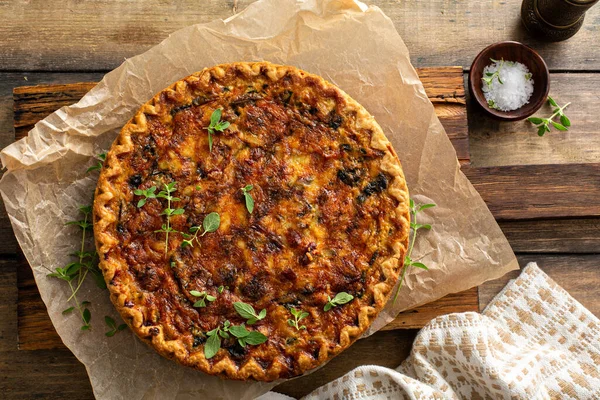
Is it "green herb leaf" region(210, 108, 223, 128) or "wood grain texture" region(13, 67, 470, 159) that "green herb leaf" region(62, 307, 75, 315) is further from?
"green herb leaf" region(210, 108, 223, 128)

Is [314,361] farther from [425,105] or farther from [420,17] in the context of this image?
[420,17]

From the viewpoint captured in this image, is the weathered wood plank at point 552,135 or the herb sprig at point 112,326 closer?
the herb sprig at point 112,326

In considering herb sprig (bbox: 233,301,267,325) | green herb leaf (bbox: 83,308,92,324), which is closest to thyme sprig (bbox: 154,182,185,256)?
herb sprig (bbox: 233,301,267,325)

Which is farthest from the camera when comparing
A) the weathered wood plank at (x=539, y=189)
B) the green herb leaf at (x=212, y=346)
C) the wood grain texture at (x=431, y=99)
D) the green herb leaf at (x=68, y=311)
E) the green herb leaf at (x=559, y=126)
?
the green herb leaf at (x=559, y=126)

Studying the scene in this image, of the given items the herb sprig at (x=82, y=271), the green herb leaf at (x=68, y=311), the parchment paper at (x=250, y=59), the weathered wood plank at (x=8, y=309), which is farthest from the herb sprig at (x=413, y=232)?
the weathered wood plank at (x=8, y=309)

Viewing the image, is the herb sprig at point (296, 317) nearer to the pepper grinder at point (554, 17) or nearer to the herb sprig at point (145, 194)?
the herb sprig at point (145, 194)

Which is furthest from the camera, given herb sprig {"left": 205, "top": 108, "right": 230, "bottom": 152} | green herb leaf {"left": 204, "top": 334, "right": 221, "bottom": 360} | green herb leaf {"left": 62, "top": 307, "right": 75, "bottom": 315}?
green herb leaf {"left": 62, "top": 307, "right": 75, "bottom": 315}

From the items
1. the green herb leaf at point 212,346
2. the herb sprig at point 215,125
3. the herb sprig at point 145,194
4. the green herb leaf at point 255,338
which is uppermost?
the herb sprig at point 215,125
